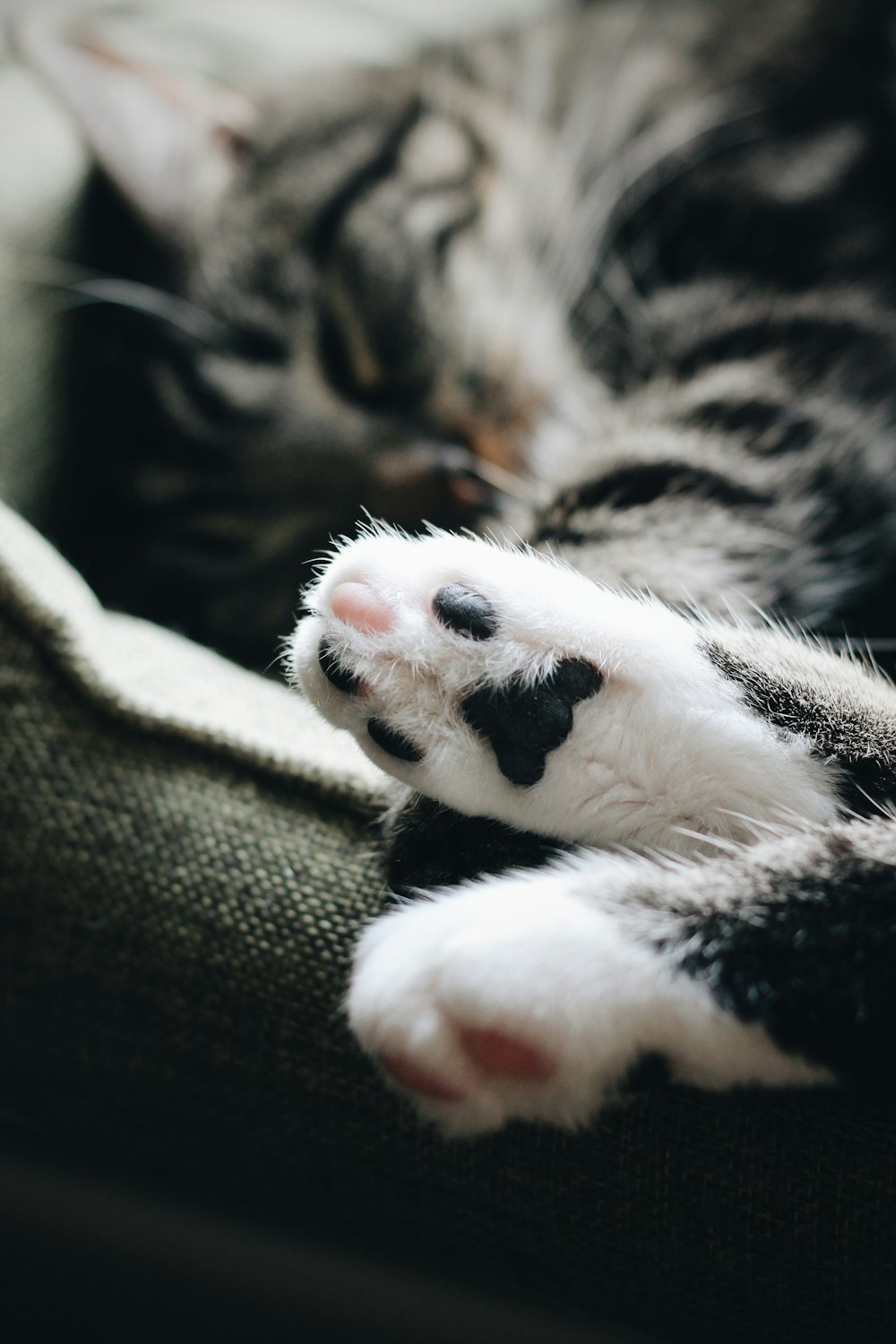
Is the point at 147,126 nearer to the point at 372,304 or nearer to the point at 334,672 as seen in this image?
the point at 372,304

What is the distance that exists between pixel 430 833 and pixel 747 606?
26 centimetres

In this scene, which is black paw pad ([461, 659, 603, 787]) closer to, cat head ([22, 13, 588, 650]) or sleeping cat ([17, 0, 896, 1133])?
sleeping cat ([17, 0, 896, 1133])

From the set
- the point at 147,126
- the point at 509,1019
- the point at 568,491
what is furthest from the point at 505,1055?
the point at 147,126

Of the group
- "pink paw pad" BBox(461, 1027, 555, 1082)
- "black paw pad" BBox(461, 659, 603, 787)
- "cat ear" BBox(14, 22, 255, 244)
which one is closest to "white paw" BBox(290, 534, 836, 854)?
"black paw pad" BBox(461, 659, 603, 787)

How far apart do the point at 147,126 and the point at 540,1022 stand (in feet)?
2.66

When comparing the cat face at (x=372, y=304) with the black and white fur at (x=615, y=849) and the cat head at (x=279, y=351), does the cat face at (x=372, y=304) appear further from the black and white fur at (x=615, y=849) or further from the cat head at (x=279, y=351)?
the black and white fur at (x=615, y=849)

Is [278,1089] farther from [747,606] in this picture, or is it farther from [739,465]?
[739,465]

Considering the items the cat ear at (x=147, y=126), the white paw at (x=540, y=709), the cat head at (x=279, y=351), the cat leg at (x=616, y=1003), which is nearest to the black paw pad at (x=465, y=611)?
the white paw at (x=540, y=709)

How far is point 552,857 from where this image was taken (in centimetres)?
40

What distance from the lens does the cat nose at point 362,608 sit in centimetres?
40

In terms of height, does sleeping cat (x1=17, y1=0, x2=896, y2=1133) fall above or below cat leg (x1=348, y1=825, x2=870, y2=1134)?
above

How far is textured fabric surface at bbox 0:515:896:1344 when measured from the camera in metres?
0.37

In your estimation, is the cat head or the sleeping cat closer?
the sleeping cat

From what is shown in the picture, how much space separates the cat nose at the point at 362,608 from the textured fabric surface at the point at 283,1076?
109mm
